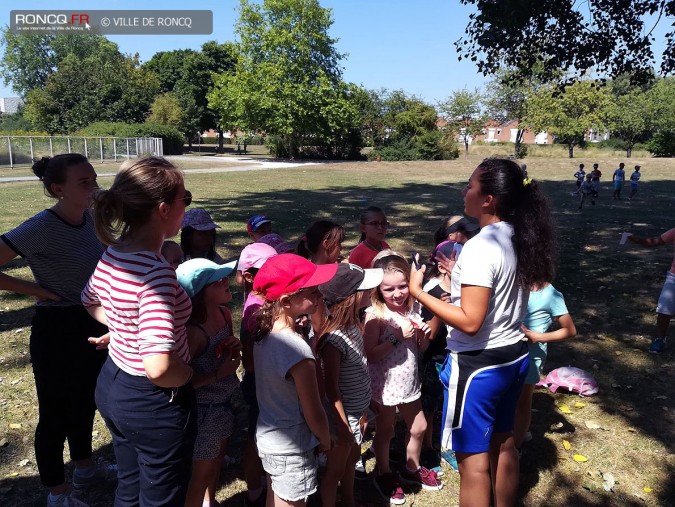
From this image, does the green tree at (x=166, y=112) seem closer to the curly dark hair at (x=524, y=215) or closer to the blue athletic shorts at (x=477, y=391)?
the curly dark hair at (x=524, y=215)

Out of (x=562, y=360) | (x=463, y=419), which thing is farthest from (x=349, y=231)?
(x=463, y=419)

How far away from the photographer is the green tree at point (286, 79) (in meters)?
39.3

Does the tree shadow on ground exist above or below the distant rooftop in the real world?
below

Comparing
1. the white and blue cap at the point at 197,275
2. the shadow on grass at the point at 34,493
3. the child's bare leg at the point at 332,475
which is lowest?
the shadow on grass at the point at 34,493

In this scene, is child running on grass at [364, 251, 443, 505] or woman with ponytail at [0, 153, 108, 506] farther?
child running on grass at [364, 251, 443, 505]

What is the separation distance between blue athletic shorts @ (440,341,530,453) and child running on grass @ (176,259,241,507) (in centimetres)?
102

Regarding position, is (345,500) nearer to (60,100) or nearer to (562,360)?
(562,360)

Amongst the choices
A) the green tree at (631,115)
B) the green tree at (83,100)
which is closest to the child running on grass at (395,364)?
the green tree at (83,100)

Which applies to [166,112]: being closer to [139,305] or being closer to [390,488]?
[390,488]

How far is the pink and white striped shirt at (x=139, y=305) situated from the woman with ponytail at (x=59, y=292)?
88cm

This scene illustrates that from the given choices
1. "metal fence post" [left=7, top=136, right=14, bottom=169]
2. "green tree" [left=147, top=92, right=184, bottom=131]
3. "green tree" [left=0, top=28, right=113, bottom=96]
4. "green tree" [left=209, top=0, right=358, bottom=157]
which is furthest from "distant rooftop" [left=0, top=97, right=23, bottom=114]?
"metal fence post" [left=7, top=136, right=14, bottom=169]

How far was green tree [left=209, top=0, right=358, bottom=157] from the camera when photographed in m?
39.3

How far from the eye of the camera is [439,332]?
11.6 feet

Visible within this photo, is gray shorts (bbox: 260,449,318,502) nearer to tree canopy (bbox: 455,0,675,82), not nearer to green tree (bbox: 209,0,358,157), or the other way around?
tree canopy (bbox: 455,0,675,82)
